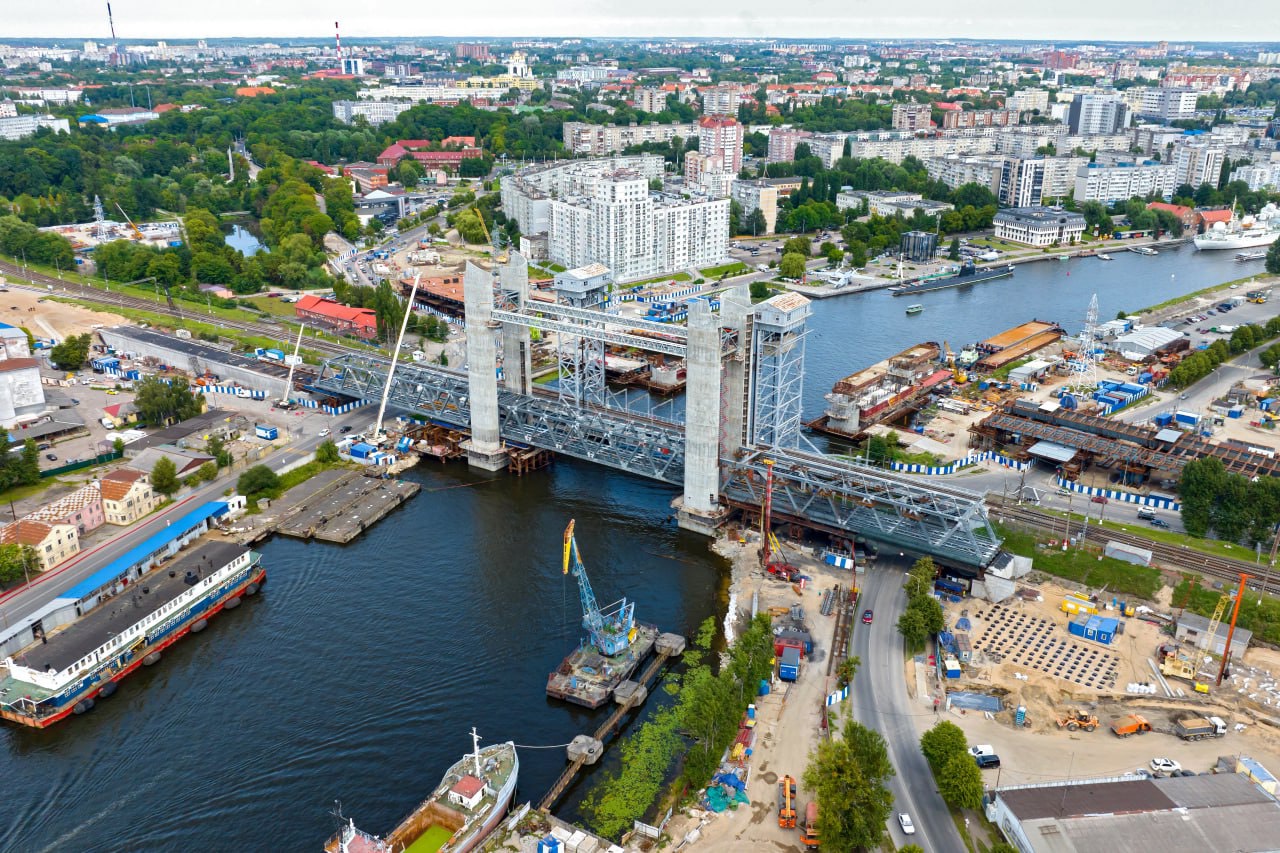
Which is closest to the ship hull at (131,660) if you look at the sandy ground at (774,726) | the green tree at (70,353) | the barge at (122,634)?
the barge at (122,634)


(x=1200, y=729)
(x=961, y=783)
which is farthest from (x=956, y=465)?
(x=961, y=783)

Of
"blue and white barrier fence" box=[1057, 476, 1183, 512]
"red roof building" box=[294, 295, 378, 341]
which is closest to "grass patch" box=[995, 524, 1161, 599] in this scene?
"blue and white barrier fence" box=[1057, 476, 1183, 512]

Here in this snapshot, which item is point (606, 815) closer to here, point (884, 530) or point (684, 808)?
point (684, 808)

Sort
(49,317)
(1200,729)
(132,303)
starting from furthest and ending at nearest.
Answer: (132,303) → (49,317) → (1200,729)

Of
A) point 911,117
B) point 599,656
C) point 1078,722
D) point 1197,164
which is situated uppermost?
point 911,117

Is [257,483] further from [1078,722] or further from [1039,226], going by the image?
[1039,226]

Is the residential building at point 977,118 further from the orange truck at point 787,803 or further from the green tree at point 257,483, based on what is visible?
the orange truck at point 787,803

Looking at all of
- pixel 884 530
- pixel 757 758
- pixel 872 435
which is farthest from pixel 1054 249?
pixel 757 758

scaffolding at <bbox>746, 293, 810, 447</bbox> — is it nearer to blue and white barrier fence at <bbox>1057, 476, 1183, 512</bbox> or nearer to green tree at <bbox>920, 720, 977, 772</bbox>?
blue and white barrier fence at <bbox>1057, 476, 1183, 512</bbox>
